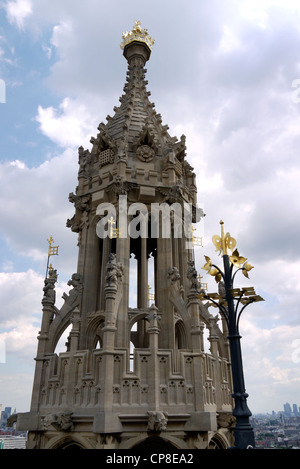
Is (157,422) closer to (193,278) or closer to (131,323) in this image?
(131,323)

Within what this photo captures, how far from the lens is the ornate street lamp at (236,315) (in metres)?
8.01

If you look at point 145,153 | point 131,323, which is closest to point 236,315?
point 131,323

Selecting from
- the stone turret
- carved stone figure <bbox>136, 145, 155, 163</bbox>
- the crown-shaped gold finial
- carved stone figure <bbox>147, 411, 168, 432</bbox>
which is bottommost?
carved stone figure <bbox>147, 411, 168, 432</bbox>

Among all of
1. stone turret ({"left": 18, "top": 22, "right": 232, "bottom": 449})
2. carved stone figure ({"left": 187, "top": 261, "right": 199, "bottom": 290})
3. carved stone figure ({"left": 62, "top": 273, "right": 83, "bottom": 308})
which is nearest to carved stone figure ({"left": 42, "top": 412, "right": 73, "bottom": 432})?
stone turret ({"left": 18, "top": 22, "right": 232, "bottom": 449})

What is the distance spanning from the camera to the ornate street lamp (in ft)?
26.3

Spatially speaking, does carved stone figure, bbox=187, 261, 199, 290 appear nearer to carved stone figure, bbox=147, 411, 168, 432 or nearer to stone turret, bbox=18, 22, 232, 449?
stone turret, bbox=18, 22, 232, 449

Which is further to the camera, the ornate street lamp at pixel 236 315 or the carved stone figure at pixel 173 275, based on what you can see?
the carved stone figure at pixel 173 275

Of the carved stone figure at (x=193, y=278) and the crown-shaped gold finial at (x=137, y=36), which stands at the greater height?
the crown-shaped gold finial at (x=137, y=36)

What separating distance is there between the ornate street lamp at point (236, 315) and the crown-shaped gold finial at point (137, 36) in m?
19.0

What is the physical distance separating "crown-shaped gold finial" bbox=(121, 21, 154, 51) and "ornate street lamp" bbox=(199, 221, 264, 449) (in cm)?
1901

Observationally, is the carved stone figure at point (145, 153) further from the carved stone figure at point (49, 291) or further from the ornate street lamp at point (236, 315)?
the ornate street lamp at point (236, 315)

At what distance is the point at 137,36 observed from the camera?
2442 centimetres

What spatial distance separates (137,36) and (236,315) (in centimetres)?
2154

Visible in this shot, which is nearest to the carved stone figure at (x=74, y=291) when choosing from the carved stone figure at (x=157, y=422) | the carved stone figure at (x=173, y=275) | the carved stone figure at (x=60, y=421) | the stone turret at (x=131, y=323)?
the stone turret at (x=131, y=323)
